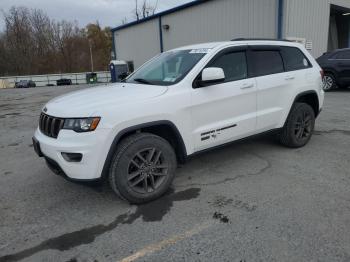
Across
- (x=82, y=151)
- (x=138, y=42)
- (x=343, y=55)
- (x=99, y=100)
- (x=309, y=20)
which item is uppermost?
(x=138, y=42)

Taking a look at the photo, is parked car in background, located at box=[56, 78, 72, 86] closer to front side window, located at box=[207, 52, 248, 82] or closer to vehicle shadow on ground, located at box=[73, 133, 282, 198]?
vehicle shadow on ground, located at box=[73, 133, 282, 198]

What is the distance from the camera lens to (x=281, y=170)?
170 inches

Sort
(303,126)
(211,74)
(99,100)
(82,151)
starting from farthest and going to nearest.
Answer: (303,126)
(211,74)
(99,100)
(82,151)

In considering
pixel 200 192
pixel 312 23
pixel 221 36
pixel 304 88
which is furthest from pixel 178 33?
pixel 200 192

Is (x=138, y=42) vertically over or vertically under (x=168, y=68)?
over

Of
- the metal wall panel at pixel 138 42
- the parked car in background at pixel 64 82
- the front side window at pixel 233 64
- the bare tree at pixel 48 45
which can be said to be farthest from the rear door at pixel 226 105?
the bare tree at pixel 48 45

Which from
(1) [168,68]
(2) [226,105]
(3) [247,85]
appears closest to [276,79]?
(3) [247,85]

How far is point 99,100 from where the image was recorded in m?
3.38

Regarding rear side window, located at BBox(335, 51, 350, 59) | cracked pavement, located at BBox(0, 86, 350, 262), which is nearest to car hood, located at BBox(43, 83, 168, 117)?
cracked pavement, located at BBox(0, 86, 350, 262)

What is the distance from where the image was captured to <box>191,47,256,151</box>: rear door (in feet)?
12.5

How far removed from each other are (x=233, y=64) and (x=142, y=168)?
76.1 inches

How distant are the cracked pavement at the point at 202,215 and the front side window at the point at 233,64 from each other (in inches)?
51.1

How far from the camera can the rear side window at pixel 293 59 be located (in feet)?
16.3

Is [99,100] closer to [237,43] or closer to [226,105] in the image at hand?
[226,105]
